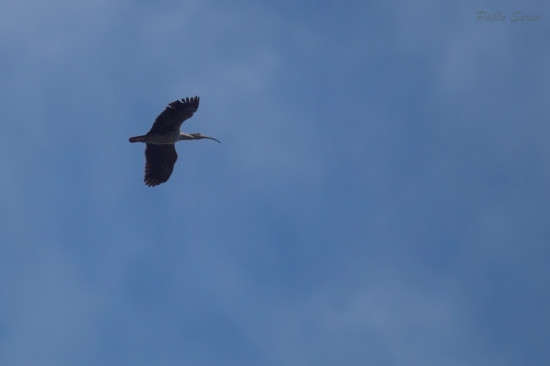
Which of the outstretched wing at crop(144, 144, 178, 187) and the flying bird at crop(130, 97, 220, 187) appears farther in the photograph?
the outstretched wing at crop(144, 144, 178, 187)

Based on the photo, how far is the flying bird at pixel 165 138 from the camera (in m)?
36.5

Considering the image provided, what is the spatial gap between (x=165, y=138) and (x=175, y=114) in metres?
1.54

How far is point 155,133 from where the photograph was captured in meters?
37.4

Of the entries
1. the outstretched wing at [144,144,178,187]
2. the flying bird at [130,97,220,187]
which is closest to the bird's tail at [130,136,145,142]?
the flying bird at [130,97,220,187]

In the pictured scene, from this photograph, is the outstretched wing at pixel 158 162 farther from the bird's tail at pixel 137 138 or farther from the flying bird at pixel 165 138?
the bird's tail at pixel 137 138

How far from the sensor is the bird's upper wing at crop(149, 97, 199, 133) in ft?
119

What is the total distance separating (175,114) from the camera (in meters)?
36.8

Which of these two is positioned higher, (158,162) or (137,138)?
(158,162)

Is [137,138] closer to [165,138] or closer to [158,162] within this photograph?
[165,138]

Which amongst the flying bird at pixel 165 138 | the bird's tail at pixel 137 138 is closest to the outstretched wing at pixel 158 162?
the flying bird at pixel 165 138

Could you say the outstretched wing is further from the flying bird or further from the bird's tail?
the bird's tail

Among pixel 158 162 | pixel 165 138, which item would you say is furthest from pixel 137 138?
pixel 158 162

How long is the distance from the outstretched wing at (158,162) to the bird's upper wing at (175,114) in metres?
1.56

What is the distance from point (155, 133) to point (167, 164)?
220cm
